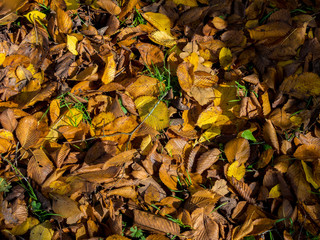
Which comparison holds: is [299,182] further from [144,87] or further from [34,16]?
[34,16]

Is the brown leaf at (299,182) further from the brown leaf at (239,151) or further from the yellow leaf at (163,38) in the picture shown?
the yellow leaf at (163,38)

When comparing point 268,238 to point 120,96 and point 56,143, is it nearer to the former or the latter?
point 120,96

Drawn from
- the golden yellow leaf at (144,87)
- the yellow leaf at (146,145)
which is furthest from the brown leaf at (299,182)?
the golden yellow leaf at (144,87)

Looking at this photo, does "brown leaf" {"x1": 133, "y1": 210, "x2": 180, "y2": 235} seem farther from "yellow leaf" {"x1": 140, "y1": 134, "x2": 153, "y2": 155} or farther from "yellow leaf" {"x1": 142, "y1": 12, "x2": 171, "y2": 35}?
"yellow leaf" {"x1": 142, "y1": 12, "x2": 171, "y2": 35}

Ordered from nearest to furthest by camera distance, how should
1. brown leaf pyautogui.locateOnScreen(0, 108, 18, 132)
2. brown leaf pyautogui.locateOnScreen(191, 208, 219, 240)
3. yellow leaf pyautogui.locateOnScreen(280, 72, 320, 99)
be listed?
brown leaf pyautogui.locateOnScreen(191, 208, 219, 240)
brown leaf pyautogui.locateOnScreen(0, 108, 18, 132)
yellow leaf pyautogui.locateOnScreen(280, 72, 320, 99)

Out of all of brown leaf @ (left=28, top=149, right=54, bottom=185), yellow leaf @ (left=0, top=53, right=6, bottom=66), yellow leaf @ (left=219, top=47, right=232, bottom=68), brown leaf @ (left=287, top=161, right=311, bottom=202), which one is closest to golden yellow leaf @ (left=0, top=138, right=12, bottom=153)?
brown leaf @ (left=28, top=149, right=54, bottom=185)

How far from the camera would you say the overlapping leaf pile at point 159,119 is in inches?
64.6

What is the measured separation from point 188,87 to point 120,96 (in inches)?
17.1

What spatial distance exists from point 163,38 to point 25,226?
1.46 m

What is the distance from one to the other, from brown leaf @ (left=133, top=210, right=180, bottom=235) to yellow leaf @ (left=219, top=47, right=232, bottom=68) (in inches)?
44.5

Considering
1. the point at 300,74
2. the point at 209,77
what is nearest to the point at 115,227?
the point at 209,77

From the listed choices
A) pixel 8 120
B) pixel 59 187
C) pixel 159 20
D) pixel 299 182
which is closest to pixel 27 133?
pixel 8 120

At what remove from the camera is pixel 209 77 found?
6.73 feet

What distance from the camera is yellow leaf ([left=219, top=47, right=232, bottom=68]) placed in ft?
6.95
